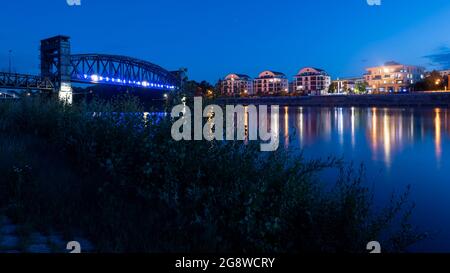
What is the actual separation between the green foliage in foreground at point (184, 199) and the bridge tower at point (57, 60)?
220 ft

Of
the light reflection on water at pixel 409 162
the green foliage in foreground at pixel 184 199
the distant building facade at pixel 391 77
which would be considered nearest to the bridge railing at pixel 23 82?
the light reflection on water at pixel 409 162

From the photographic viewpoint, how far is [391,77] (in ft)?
546

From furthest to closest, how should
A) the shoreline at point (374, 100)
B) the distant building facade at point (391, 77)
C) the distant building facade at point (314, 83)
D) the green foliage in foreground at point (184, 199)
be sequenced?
the distant building facade at point (314, 83), the distant building facade at point (391, 77), the shoreline at point (374, 100), the green foliage in foreground at point (184, 199)

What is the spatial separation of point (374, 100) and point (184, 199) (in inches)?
4599

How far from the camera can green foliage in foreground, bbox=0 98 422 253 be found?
5.33 m

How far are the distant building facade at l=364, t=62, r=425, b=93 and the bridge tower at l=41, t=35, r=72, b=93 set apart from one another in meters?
136

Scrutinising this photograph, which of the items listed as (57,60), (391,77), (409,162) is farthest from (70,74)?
(391,77)

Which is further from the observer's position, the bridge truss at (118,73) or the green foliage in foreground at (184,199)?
the bridge truss at (118,73)

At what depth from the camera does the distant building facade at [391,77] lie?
165 m

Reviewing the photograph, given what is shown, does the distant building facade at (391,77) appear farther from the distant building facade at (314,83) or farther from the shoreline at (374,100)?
the shoreline at (374,100)

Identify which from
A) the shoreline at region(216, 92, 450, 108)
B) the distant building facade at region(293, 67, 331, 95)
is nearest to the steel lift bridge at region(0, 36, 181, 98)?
the shoreline at region(216, 92, 450, 108)

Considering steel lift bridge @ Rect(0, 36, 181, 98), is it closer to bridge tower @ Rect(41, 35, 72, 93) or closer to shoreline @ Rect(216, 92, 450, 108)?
bridge tower @ Rect(41, 35, 72, 93)

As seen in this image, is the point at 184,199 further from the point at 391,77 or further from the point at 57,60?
the point at 391,77
